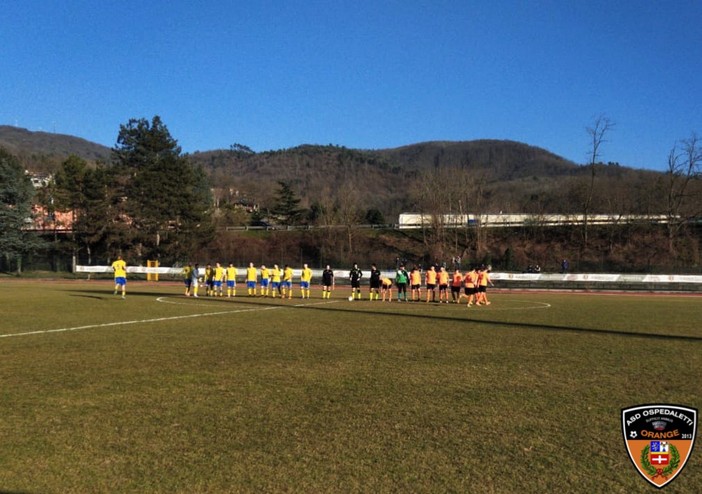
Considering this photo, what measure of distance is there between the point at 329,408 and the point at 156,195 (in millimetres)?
59388

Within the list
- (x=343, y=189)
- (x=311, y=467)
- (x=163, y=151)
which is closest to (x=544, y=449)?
(x=311, y=467)

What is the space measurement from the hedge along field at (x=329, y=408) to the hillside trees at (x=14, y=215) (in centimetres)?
5749

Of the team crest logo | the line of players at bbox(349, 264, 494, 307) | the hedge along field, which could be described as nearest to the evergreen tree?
the line of players at bbox(349, 264, 494, 307)

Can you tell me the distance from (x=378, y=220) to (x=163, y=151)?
129ft

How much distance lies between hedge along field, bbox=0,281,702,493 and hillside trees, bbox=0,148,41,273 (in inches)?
2264

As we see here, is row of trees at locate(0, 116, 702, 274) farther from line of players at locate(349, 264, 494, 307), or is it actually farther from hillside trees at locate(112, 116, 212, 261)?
line of players at locate(349, 264, 494, 307)

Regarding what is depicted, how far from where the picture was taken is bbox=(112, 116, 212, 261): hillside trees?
62125 millimetres

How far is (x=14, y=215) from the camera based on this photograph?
64250mm

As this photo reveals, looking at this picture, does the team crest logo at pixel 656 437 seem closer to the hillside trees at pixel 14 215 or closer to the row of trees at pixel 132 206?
the row of trees at pixel 132 206

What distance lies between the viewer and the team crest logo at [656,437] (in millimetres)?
3854

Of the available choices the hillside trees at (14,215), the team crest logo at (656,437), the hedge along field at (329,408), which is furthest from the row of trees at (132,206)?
the team crest logo at (656,437)

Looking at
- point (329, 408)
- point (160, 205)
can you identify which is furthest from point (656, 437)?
point (160, 205)

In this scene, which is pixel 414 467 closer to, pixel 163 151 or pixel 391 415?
pixel 391 415

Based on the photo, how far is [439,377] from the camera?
8656mm
